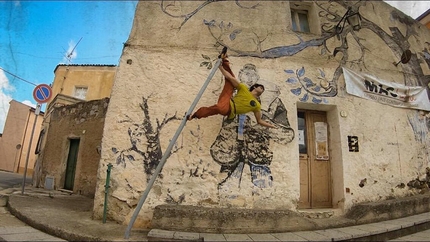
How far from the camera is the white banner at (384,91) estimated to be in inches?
200

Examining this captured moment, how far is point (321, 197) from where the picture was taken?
469 centimetres

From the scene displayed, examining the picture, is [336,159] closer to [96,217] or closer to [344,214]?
[344,214]

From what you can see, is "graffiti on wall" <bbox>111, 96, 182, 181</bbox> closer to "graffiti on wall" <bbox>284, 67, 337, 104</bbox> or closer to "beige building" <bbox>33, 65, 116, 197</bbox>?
"graffiti on wall" <bbox>284, 67, 337, 104</bbox>

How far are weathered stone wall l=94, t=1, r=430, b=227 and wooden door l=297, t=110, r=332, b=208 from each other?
14 centimetres

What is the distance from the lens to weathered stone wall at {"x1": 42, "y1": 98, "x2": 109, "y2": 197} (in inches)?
289

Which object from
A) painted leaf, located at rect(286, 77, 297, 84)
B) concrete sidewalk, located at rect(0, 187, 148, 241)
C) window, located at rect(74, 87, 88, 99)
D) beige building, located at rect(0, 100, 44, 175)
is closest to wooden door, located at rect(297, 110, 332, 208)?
painted leaf, located at rect(286, 77, 297, 84)

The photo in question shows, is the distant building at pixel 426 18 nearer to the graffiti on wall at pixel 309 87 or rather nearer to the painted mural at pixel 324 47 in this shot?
the painted mural at pixel 324 47

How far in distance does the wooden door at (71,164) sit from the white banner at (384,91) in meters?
8.80

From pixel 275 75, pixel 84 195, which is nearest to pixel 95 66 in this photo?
pixel 84 195

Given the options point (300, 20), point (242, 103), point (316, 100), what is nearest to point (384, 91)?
point (316, 100)

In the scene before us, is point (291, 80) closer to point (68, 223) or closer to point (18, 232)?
point (68, 223)

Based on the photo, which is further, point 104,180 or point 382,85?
point 382,85

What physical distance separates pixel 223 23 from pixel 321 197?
4.23 m

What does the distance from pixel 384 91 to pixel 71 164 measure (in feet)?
32.5
